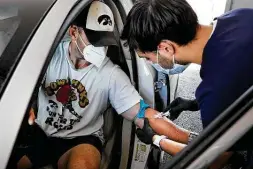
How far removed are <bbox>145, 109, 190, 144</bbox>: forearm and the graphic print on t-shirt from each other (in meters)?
0.34

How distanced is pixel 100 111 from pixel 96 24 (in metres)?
0.46

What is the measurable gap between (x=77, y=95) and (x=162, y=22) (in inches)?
23.5

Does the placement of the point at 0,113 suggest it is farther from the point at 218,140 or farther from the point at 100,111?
the point at 100,111

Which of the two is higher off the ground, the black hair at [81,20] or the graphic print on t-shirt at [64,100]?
the black hair at [81,20]

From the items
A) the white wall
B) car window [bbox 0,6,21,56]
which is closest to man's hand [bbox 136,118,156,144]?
car window [bbox 0,6,21,56]

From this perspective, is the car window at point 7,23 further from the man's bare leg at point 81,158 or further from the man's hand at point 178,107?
the man's hand at point 178,107

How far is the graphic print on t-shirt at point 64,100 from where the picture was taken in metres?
1.74

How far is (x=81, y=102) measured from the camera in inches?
69.6

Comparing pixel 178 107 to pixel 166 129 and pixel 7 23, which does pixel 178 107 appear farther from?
pixel 7 23

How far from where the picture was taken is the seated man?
171cm

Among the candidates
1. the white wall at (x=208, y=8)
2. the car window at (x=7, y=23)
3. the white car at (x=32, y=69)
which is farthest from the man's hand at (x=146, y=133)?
the white wall at (x=208, y=8)

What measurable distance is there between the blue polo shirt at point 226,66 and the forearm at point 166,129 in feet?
1.26

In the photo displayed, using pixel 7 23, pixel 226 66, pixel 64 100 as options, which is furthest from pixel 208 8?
pixel 7 23

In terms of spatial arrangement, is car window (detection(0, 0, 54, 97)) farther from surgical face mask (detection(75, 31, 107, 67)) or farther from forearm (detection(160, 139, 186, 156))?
forearm (detection(160, 139, 186, 156))
